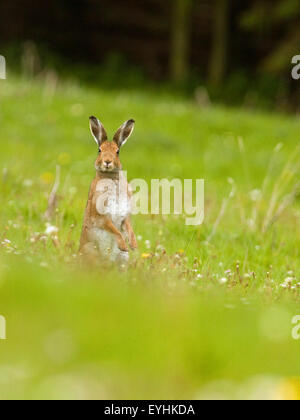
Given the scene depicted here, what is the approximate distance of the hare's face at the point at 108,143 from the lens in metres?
4.35

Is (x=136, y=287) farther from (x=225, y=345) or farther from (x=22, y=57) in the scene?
(x=22, y=57)

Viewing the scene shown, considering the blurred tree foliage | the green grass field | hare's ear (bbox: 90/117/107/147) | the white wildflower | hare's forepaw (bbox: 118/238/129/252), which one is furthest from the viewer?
the blurred tree foliage

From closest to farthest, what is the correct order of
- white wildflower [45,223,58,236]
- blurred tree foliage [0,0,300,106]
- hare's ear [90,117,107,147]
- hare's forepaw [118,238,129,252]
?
hare's ear [90,117,107,147]
hare's forepaw [118,238,129,252]
white wildflower [45,223,58,236]
blurred tree foliage [0,0,300,106]

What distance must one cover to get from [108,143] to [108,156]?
0.30ft

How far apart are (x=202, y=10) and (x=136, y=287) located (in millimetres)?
33996

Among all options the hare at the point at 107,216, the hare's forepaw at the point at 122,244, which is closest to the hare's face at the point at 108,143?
the hare at the point at 107,216

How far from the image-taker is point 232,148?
1681cm

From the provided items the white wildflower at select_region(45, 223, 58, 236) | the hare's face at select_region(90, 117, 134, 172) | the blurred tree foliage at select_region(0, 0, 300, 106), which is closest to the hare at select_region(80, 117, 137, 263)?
the hare's face at select_region(90, 117, 134, 172)

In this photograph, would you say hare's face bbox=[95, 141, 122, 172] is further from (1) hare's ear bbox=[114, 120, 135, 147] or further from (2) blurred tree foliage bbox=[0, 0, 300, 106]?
(2) blurred tree foliage bbox=[0, 0, 300, 106]

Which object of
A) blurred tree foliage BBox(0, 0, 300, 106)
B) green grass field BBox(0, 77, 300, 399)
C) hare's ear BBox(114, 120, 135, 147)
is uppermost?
blurred tree foliage BBox(0, 0, 300, 106)

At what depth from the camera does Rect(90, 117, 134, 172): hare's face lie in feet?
14.3

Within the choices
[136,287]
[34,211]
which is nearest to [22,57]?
[34,211]

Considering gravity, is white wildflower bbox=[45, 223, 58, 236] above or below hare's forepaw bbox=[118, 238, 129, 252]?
above

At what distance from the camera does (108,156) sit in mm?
4355
